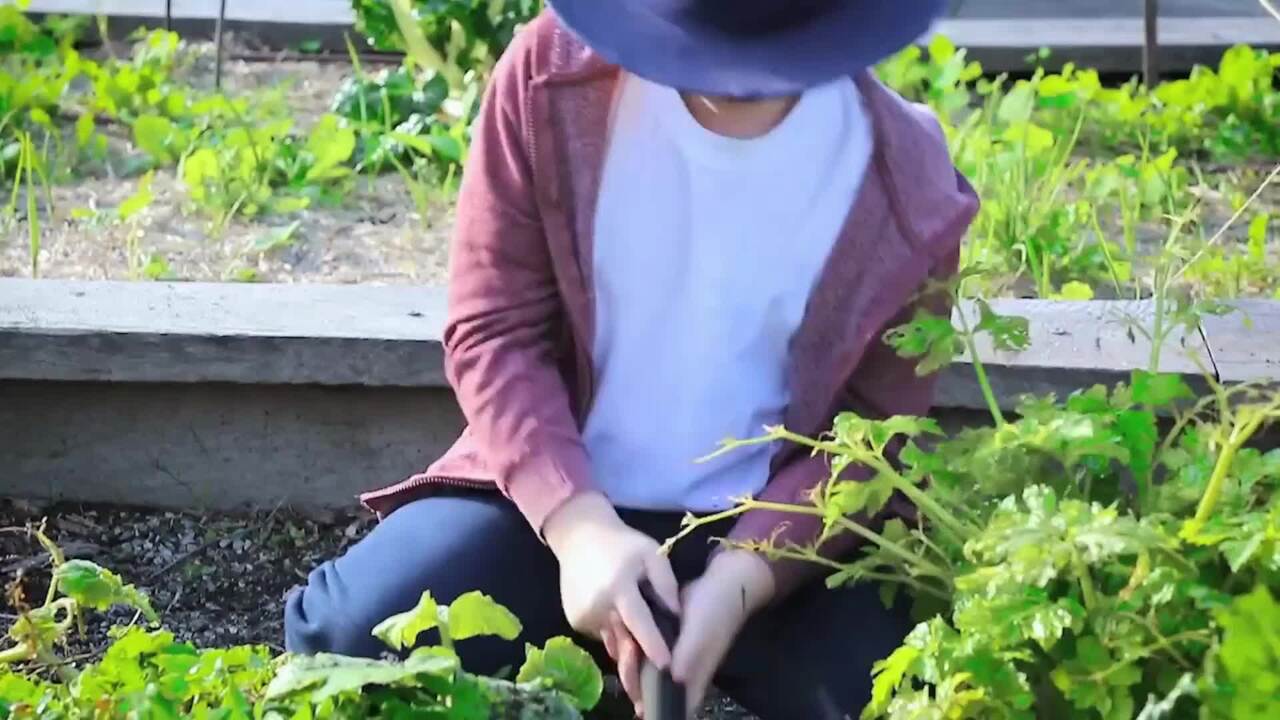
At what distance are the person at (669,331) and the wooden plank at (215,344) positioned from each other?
40cm

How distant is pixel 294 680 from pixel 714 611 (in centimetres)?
39

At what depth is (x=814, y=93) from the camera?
5.33 ft

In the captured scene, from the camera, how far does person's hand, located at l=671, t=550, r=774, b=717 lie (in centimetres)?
141

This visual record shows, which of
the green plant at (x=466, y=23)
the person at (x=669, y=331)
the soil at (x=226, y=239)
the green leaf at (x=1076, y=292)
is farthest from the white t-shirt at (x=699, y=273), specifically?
the green plant at (x=466, y=23)

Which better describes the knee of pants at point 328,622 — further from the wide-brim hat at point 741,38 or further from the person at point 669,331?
the wide-brim hat at point 741,38

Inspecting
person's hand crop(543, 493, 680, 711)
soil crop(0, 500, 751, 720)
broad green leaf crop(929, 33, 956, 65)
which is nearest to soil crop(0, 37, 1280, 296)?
soil crop(0, 500, 751, 720)

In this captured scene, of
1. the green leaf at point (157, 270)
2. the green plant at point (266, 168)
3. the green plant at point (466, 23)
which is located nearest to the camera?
the green leaf at point (157, 270)

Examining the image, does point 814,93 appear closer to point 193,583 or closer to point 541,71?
point 541,71

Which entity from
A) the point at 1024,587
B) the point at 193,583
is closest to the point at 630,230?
the point at 1024,587

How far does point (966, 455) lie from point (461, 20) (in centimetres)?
184

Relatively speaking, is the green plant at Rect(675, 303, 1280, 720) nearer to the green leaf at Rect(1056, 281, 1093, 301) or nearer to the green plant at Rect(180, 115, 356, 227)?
the green leaf at Rect(1056, 281, 1093, 301)

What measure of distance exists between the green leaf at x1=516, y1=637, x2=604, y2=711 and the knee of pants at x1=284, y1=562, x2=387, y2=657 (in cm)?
28

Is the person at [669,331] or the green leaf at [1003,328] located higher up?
the green leaf at [1003,328]

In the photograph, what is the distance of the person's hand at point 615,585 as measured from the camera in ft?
4.63
